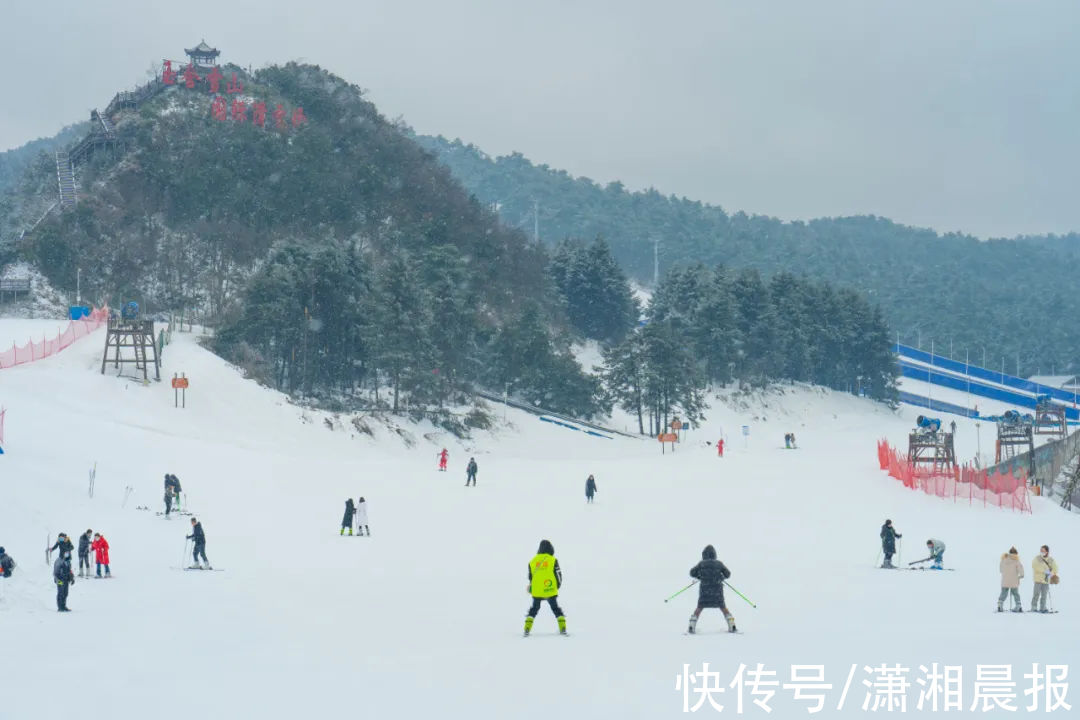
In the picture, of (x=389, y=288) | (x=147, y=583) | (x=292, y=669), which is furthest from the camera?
(x=389, y=288)

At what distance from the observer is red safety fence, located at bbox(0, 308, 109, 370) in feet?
168

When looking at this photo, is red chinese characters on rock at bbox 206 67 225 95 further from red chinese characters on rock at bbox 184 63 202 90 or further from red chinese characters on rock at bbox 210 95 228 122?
red chinese characters on rock at bbox 210 95 228 122

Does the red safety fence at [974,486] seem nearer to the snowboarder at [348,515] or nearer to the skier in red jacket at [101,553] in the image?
the snowboarder at [348,515]

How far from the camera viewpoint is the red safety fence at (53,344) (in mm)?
51281

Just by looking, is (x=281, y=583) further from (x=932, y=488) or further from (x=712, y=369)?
(x=712, y=369)

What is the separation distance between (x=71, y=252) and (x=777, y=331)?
55.2 meters

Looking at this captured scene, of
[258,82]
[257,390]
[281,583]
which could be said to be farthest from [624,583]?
[258,82]

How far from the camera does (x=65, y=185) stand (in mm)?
87750

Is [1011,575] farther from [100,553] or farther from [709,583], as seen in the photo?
[100,553]

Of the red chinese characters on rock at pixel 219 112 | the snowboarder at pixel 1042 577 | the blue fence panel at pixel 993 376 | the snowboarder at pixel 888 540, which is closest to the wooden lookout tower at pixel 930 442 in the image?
the snowboarder at pixel 888 540

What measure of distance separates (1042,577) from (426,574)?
1251 cm

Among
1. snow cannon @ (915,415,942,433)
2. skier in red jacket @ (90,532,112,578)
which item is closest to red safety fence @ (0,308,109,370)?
skier in red jacket @ (90,532,112,578)

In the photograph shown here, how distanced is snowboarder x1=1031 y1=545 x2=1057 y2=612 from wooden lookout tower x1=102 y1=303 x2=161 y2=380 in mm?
43160

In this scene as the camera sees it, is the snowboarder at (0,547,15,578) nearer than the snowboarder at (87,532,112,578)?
Yes
